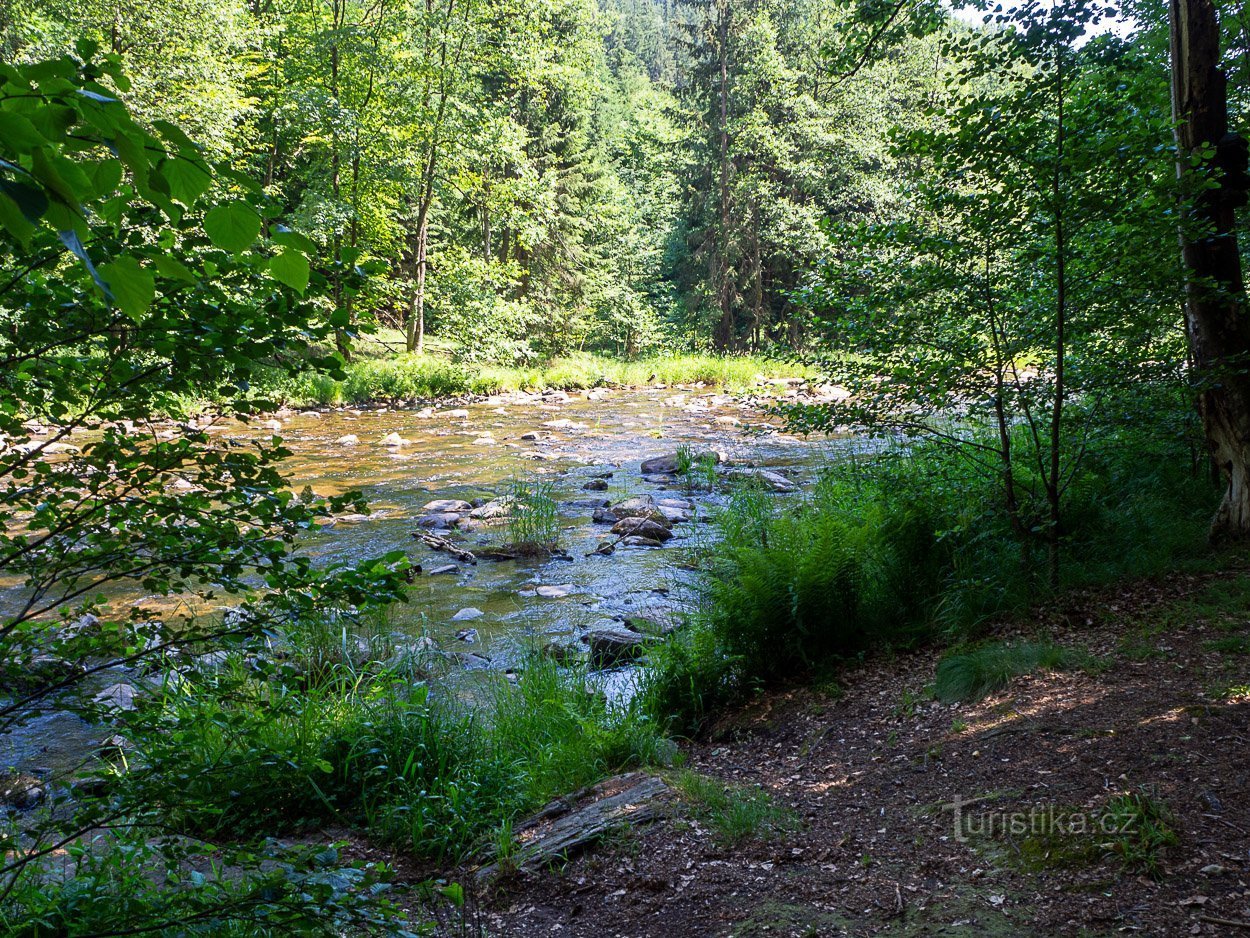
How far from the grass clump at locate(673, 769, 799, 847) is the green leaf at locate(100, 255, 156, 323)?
3.17m

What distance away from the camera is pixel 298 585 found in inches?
84.4

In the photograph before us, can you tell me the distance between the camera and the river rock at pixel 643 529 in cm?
992

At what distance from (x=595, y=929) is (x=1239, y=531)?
4823 millimetres

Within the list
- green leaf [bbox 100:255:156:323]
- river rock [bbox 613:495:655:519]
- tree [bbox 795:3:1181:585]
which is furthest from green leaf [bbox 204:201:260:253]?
river rock [bbox 613:495:655:519]

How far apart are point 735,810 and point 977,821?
0.99 meters

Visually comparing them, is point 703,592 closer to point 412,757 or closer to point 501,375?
point 412,757

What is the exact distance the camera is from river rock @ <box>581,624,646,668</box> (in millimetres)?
6340

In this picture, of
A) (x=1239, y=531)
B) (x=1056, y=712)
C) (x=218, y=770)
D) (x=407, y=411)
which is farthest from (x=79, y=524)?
(x=407, y=411)

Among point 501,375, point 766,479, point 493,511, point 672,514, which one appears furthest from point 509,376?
point 672,514

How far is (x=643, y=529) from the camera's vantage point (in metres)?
9.98

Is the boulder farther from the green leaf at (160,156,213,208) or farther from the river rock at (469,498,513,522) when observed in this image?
the green leaf at (160,156,213,208)

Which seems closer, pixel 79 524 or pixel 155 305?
pixel 155 305

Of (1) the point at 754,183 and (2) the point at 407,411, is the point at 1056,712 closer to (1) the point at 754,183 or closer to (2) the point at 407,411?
(2) the point at 407,411

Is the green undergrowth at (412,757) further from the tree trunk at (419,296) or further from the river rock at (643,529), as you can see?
the tree trunk at (419,296)
